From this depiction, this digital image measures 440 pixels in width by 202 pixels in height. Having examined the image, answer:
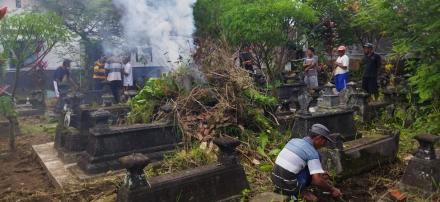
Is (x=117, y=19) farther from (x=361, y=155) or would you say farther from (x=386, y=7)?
(x=361, y=155)

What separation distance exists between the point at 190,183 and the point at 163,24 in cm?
988

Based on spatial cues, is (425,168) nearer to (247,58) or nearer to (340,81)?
(340,81)

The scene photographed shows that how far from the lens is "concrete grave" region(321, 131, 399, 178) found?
17.6ft

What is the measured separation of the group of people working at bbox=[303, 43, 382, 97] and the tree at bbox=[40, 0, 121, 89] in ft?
30.9

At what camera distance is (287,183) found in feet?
14.9

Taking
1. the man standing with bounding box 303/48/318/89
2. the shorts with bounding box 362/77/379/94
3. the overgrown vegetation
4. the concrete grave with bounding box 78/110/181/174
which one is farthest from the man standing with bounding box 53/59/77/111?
the shorts with bounding box 362/77/379/94

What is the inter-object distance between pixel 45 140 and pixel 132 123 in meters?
3.30

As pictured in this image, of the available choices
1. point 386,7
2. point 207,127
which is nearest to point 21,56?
point 207,127

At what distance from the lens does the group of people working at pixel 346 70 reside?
9961 millimetres

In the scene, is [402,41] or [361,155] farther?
[402,41]

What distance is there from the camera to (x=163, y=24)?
13516 mm

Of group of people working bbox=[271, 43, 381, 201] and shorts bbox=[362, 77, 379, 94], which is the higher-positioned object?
shorts bbox=[362, 77, 379, 94]

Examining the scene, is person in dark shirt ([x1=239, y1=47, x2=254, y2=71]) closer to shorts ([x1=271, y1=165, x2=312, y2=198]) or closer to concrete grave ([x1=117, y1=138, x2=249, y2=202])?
concrete grave ([x1=117, y1=138, x2=249, y2=202])

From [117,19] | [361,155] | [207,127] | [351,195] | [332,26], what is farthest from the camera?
[117,19]
